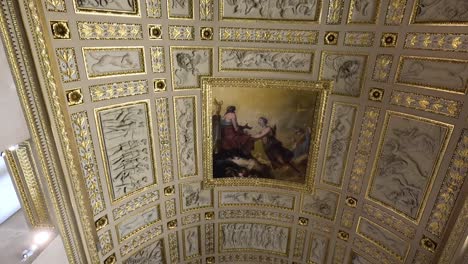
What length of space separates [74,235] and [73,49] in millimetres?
4595

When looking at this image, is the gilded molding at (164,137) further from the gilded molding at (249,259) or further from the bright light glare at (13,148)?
the gilded molding at (249,259)

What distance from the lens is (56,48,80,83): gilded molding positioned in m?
6.85

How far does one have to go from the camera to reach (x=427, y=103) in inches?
308

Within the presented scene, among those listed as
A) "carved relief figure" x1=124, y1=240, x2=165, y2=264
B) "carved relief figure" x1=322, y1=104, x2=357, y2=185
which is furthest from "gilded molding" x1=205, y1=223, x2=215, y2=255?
"carved relief figure" x1=322, y1=104, x2=357, y2=185

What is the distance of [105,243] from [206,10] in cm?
723

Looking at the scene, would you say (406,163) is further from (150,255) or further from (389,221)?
(150,255)

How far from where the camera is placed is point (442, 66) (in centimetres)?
733

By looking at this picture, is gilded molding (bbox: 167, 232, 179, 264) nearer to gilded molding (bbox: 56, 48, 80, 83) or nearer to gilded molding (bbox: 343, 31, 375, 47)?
gilded molding (bbox: 56, 48, 80, 83)

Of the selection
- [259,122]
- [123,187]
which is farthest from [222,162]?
[123,187]

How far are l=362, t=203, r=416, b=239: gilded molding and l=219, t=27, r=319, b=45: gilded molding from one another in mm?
5395

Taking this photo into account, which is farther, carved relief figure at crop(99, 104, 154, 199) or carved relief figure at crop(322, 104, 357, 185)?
carved relief figure at crop(322, 104, 357, 185)

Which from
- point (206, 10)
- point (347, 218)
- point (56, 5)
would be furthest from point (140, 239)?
point (206, 10)

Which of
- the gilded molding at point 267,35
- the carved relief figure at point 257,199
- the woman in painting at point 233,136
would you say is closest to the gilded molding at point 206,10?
the gilded molding at point 267,35

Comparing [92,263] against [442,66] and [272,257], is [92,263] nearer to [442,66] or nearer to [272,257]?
[272,257]
